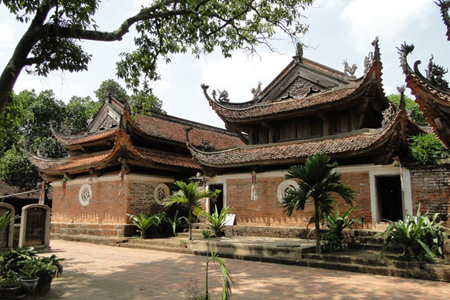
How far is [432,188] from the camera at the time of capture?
984 cm

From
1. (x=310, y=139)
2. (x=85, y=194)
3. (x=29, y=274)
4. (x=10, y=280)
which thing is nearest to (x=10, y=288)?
(x=10, y=280)

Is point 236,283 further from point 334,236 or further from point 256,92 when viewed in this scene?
point 256,92

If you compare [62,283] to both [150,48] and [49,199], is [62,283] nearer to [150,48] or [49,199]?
[150,48]

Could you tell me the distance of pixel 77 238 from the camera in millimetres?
15477

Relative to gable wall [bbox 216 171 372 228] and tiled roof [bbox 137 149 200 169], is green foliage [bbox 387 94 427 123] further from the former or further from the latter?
tiled roof [bbox 137 149 200 169]

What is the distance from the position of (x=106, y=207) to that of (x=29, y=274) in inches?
383

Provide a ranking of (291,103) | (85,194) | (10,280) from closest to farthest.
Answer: (10,280) < (291,103) < (85,194)

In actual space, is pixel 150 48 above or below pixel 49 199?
above

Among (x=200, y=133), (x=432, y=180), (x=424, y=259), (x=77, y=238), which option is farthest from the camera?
(x=200, y=133)

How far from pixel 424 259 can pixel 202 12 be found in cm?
879

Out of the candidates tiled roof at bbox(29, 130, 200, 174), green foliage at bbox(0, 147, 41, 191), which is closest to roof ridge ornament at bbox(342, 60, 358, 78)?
tiled roof at bbox(29, 130, 200, 174)

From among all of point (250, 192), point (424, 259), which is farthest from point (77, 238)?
point (424, 259)

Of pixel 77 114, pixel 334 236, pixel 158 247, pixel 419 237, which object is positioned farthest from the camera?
pixel 77 114

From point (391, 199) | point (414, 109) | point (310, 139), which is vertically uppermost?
point (414, 109)
